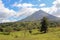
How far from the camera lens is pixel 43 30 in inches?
3893

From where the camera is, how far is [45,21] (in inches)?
3949

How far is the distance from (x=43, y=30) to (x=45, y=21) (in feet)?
19.2

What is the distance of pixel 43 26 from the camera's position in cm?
10006

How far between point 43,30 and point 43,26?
8.81 feet

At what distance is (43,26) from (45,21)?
336 cm
